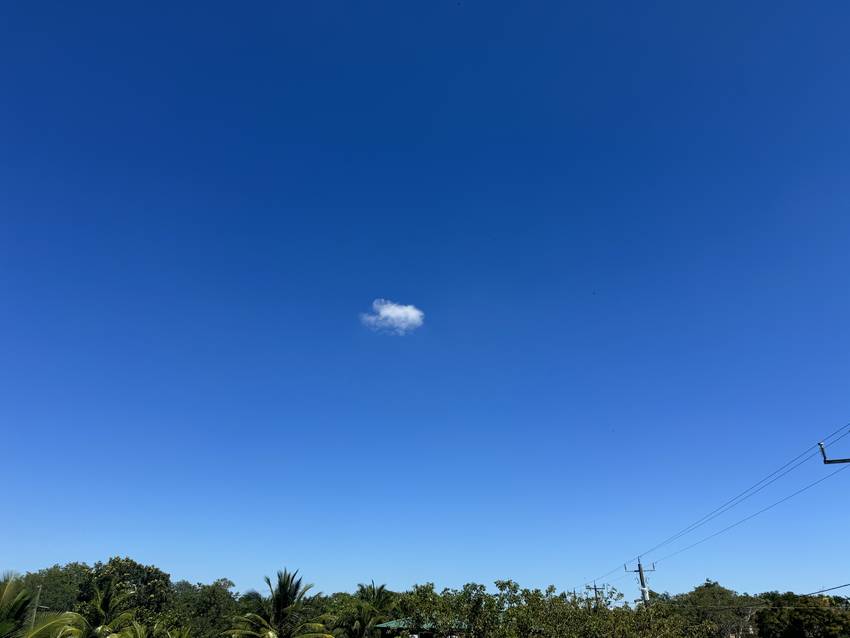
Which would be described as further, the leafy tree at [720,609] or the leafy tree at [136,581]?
the leafy tree at [720,609]

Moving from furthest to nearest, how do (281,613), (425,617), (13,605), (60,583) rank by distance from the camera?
(60,583) → (281,613) → (425,617) → (13,605)

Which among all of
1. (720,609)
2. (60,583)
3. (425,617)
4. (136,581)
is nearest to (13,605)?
(425,617)

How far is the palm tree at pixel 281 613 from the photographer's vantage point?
32.1m

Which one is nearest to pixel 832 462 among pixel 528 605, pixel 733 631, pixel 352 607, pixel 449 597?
pixel 528 605

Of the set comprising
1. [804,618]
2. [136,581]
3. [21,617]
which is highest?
[136,581]

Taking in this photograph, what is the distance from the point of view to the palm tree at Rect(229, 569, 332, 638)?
3212cm

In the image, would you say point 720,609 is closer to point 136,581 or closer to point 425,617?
point 425,617

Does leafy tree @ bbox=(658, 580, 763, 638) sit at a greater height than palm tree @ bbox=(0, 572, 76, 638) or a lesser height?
greater

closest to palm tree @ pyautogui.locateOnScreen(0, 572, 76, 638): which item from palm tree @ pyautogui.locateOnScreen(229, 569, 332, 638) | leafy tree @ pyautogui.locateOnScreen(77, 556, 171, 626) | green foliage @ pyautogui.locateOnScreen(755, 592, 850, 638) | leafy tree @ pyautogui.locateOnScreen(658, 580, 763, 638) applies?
palm tree @ pyautogui.locateOnScreen(229, 569, 332, 638)

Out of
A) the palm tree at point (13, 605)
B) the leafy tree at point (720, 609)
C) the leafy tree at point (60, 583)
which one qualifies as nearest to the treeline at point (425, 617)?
the palm tree at point (13, 605)

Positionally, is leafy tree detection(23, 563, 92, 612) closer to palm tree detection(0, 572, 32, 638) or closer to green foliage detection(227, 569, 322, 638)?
green foliage detection(227, 569, 322, 638)

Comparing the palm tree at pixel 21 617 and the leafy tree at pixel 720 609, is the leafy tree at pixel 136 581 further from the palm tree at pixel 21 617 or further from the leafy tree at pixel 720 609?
the leafy tree at pixel 720 609

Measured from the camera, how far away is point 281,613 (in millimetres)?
32969

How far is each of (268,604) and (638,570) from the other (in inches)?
1629
